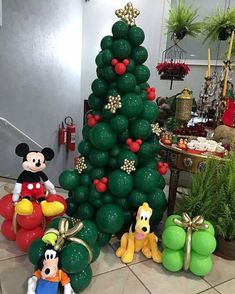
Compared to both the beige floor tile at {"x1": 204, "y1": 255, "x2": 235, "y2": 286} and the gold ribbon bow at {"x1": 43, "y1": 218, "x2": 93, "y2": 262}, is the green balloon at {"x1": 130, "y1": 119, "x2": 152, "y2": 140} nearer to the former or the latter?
the gold ribbon bow at {"x1": 43, "y1": 218, "x2": 93, "y2": 262}

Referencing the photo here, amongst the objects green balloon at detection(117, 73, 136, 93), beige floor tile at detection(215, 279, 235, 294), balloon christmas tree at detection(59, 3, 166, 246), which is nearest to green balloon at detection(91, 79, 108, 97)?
balloon christmas tree at detection(59, 3, 166, 246)

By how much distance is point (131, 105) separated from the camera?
5.17 feet

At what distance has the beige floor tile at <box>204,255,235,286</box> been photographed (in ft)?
5.13

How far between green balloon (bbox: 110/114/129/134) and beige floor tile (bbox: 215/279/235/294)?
1037mm

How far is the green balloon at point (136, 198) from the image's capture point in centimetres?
168

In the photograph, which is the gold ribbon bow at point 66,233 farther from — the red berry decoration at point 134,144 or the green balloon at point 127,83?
the green balloon at point 127,83

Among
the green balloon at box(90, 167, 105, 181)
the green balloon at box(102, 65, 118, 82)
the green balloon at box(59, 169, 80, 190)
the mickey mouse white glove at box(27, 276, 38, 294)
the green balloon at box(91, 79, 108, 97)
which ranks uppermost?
the green balloon at box(102, 65, 118, 82)

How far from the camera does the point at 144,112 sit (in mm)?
1693

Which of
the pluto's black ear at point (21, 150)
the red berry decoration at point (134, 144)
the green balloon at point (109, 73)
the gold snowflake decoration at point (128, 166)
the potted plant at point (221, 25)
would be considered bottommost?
the gold snowflake decoration at point (128, 166)

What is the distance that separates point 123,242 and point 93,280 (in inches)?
11.9

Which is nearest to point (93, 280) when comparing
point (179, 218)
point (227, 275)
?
point (179, 218)

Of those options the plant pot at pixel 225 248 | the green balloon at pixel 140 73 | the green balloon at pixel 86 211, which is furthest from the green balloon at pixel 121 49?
the plant pot at pixel 225 248

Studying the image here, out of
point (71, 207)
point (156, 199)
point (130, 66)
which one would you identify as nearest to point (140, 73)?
point (130, 66)

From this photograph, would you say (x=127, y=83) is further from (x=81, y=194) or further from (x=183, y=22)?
(x=183, y=22)
